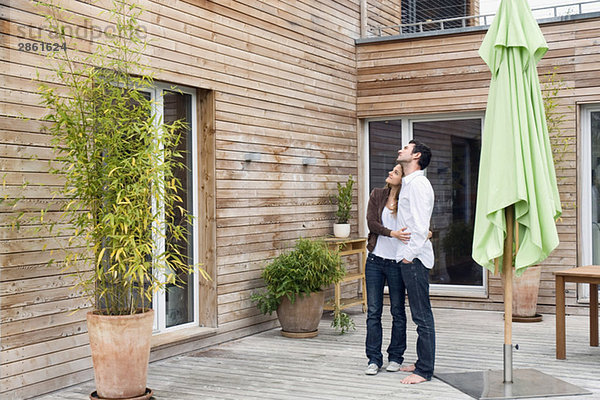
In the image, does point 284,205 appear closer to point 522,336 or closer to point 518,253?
point 522,336

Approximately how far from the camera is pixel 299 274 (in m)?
6.51

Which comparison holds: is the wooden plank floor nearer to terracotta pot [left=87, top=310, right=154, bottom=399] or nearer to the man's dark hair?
terracotta pot [left=87, top=310, right=154, bottom=399]

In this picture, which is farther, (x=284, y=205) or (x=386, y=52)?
(x=386, y=52)

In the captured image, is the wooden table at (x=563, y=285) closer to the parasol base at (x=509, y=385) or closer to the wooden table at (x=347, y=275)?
the parasol base at (x=509, y=385)

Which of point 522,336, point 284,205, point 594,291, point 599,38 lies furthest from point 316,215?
point 599,38

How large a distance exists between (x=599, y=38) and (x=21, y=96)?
5.84m

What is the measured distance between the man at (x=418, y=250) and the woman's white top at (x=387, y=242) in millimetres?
68

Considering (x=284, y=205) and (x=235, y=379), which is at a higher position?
(x=284, y=205)

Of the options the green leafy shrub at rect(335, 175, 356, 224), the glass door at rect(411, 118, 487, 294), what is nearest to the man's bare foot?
the green leafy shrub at rect(335, 175, 356, 224)

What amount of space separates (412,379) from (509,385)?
2.01 feet

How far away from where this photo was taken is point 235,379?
200 inches

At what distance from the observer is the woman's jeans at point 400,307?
188 inches

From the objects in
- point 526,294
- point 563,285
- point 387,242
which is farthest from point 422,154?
point 526,294

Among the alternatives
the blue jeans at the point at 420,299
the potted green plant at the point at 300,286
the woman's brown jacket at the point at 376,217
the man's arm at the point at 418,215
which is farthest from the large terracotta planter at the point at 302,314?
the man's arm at the point at 418,215
